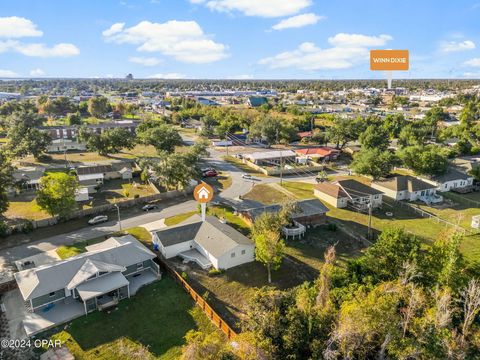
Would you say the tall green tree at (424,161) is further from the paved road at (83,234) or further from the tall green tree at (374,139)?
the paved road at (83,234)

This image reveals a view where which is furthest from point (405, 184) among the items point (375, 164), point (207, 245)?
point (207, 245)

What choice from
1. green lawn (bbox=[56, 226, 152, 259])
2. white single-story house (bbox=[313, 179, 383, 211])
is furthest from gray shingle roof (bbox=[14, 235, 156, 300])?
white single-story house (bbox=[313, 179, 383, 211])

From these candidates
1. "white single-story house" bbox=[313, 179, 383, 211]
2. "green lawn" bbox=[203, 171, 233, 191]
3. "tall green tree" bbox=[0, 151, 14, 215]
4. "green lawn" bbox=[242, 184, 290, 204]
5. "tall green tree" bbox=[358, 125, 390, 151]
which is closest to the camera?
"tall green tree" bbox=[0, 151, 14, 215]

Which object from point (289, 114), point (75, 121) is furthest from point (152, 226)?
point (289, 114)

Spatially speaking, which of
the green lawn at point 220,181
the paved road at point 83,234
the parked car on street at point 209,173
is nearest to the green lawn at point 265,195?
the green lawn at point 220,181

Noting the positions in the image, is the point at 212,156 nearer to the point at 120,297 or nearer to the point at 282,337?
the point at 120,297

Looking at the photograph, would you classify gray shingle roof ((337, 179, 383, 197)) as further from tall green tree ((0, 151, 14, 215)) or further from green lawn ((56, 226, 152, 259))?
tall green tree ((0, 151, 14, 215))
